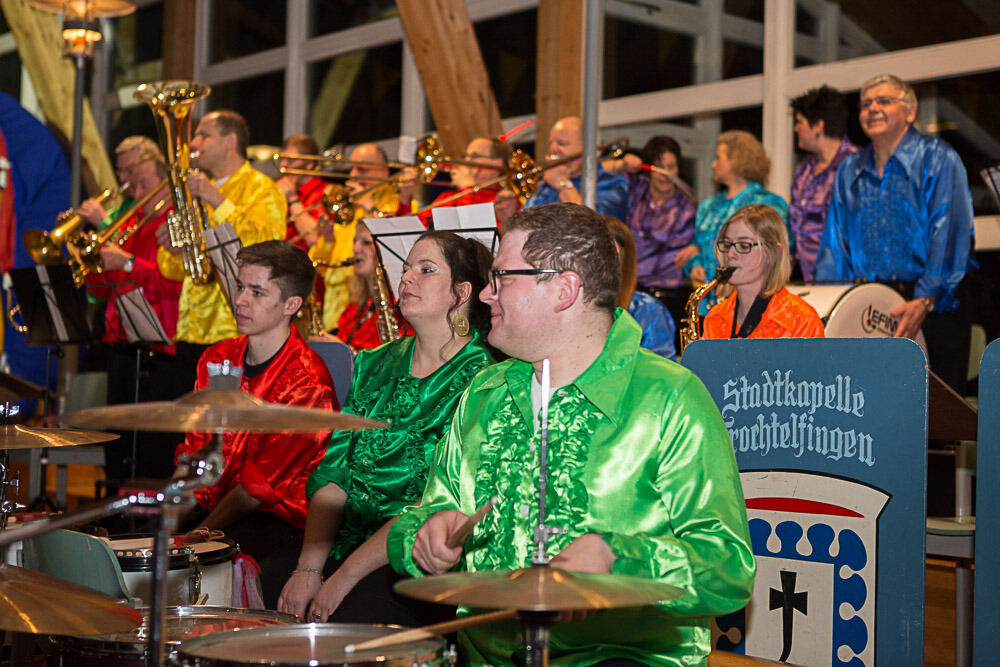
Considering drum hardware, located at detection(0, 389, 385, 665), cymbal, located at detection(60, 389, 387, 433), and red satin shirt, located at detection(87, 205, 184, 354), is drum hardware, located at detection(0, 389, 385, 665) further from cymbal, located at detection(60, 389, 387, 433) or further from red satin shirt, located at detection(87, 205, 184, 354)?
red satin shirt, located at detection(87, 205, 184, 354)

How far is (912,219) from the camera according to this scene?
4.93 meters

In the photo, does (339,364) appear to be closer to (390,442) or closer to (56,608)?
(390,442)

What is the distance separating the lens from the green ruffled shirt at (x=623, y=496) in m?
1.86

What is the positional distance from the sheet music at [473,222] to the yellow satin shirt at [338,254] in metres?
2.69

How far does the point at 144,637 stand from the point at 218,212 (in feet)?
11.6

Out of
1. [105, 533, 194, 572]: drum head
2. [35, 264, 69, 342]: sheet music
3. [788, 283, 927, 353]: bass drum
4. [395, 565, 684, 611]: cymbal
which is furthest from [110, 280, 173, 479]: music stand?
[395, 565, 684, 611]: cymbal

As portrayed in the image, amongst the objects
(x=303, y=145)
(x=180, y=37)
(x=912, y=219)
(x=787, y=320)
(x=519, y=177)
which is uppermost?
(x=180, y=37)

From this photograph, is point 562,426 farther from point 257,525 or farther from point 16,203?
point 16,203

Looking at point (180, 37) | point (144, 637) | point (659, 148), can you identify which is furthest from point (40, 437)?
point (180, 37)

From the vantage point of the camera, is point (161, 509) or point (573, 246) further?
point (573, 246)

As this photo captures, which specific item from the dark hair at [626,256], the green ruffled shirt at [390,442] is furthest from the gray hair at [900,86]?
the green ruffled shirt at [390,442]

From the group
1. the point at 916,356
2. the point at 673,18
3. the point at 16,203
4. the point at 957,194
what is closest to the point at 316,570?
the point at 916,356

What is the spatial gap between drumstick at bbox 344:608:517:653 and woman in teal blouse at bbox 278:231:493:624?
42.6 inches

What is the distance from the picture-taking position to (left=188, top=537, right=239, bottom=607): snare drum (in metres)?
2.68
